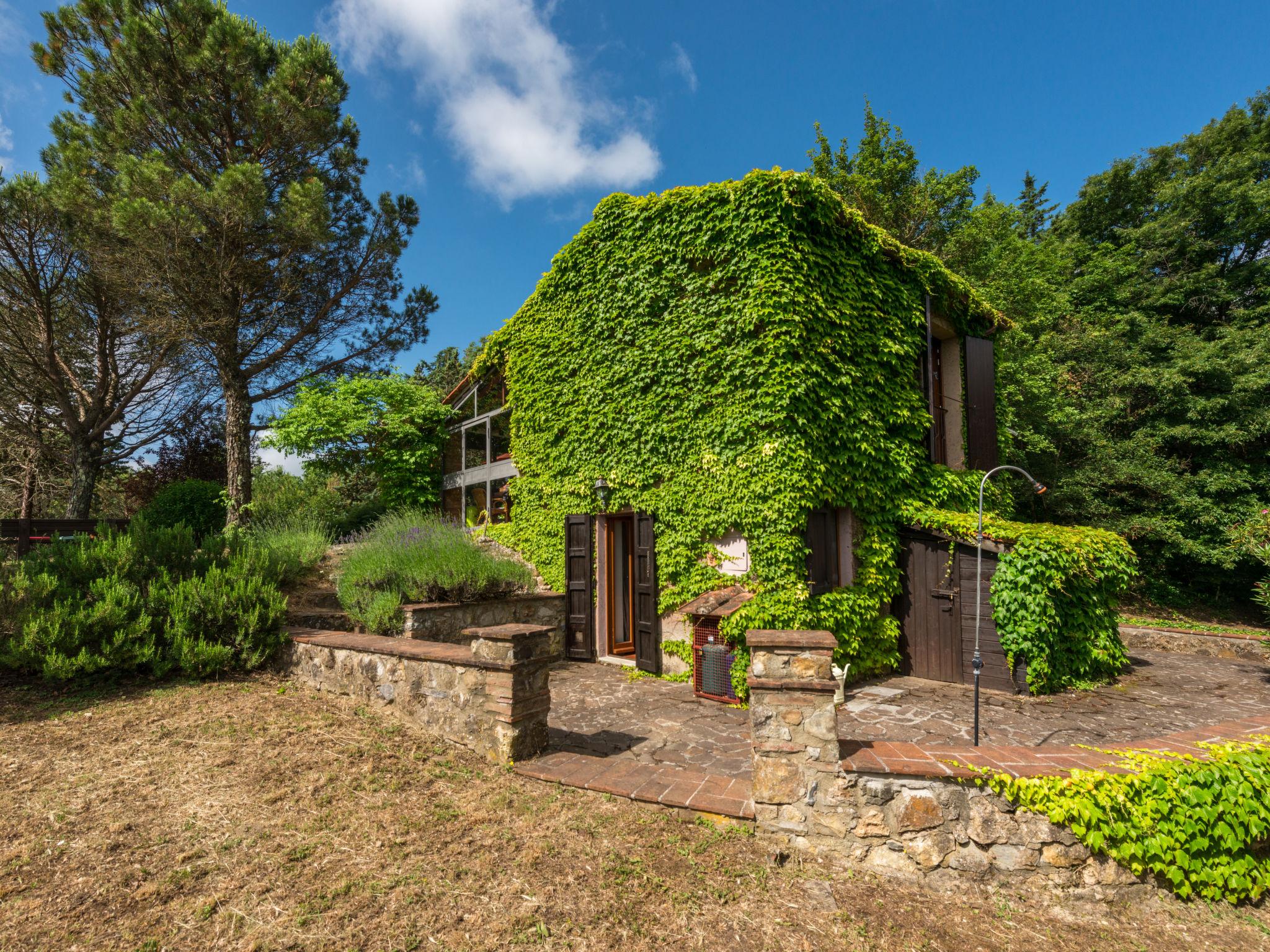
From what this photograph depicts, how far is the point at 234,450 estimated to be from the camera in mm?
12336

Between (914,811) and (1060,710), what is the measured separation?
3.97 meters

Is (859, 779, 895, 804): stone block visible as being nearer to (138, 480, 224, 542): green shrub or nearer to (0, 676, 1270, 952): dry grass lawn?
(0, 676, 1270, 952): dry grass lawn

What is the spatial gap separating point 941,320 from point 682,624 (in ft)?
22.6

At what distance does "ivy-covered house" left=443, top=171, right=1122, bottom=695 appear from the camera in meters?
6.79

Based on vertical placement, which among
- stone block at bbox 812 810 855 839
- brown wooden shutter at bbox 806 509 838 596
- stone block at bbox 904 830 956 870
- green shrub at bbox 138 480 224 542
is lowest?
stone block at bbox 904 830 956 870

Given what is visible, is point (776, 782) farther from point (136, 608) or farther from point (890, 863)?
point (136, 608)

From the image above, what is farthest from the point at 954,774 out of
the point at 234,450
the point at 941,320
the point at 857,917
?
the point at 234,450

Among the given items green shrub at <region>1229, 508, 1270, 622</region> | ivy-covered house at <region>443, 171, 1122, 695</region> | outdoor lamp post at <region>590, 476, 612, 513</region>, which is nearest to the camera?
ivy-covered house at <region>443, 171, 1122, 695</region>

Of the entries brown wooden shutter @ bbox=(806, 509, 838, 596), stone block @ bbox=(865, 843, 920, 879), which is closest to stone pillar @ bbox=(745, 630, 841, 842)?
stone block @ bbox=(865, 843, 920, 879)

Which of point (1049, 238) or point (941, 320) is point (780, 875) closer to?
point (941, 320)

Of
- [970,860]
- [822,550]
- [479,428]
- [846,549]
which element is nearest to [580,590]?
[822,550]

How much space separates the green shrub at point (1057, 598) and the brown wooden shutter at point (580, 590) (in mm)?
5094

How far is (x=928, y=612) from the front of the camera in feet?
24.9

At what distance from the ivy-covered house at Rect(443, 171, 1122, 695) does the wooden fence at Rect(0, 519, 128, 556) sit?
7750mm
